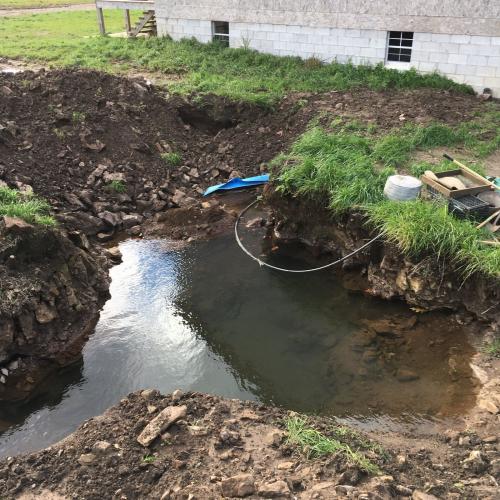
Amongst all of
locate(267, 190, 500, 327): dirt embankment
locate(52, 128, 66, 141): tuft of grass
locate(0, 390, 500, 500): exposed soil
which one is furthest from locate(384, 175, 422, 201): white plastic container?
locate(52, 128, 66, 141): tuft of grass

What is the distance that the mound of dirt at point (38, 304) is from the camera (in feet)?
22.7

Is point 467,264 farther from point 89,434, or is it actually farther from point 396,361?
point 89,434

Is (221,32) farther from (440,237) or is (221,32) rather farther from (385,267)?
(440,237)

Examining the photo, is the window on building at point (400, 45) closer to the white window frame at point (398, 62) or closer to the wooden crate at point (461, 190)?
the white window frame at point (398, 62)

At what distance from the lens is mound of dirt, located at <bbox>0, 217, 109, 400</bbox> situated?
691 cm

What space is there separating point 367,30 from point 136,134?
8002 mm

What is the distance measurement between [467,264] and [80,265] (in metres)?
6.24

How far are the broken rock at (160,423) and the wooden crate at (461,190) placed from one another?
5.47 m

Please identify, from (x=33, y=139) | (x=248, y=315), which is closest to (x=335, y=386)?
(x=248, y=315)

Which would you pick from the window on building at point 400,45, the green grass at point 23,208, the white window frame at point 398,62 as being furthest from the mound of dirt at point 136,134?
the window on building at point 400,45

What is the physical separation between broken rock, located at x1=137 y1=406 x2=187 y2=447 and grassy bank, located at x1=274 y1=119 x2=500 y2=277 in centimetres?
435

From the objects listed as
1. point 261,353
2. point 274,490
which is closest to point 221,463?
point 274,490

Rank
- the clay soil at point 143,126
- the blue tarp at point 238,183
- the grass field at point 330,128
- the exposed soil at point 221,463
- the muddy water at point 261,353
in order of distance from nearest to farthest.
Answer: the exposed soil at point 221,463 → the muddy water at point 261,353 → the grass field at point 330,128 → the clay soil at point 143,126 → the blue tarp at point 238,183

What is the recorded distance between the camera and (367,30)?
14.9 m
